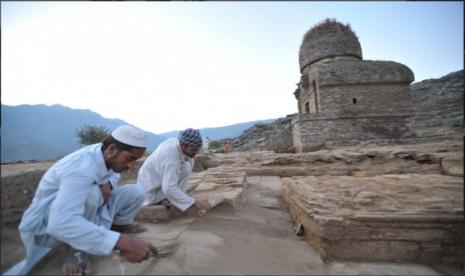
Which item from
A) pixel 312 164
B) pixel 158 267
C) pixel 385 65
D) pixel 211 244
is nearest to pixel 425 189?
pixel 211 244

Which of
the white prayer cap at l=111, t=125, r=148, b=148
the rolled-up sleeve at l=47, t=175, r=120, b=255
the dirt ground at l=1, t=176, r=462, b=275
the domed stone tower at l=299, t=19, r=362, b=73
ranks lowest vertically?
the dirt ground at l=1, t=176, r=462, b=275

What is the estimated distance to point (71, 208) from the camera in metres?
1.35

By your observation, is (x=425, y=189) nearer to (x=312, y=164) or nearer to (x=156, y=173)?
(x=156, y=173)

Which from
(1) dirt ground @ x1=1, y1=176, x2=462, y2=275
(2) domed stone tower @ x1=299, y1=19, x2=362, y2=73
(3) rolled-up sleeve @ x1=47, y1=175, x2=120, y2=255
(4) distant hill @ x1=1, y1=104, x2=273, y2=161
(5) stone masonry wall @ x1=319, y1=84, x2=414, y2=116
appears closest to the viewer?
(3) rolled-up sleeve @ x1=47, y1=175, x2=120, y2=255

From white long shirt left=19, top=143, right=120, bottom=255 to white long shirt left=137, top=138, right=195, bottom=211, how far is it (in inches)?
31.6

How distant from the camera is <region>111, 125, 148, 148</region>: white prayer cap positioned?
1.71m

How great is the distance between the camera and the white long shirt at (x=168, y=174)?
2.42 m

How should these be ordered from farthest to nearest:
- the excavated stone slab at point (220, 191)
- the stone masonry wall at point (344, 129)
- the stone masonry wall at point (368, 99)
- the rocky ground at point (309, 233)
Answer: the stone masonry wall at point (368, 99)
the stone masonry wall at point (344, 129)
the excavated stone slab at point (220, 191)
the rocky ground at point (309, 233)

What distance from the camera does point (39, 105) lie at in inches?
3659

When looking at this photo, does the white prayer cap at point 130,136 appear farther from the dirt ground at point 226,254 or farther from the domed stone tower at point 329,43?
the domed stone tower at point 329,43

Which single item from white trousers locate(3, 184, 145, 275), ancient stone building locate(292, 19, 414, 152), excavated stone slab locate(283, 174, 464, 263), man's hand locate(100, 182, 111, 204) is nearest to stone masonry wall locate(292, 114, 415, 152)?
ancient stone building locate(292, 19, 414, 152)

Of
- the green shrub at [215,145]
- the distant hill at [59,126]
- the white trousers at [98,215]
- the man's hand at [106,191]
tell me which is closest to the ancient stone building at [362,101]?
the green shrub at [215,145]

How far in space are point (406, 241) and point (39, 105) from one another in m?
114

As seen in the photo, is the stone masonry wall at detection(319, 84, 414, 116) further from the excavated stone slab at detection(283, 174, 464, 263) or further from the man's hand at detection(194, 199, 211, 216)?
the man's hand at detection(194, 199, 211, 216)
